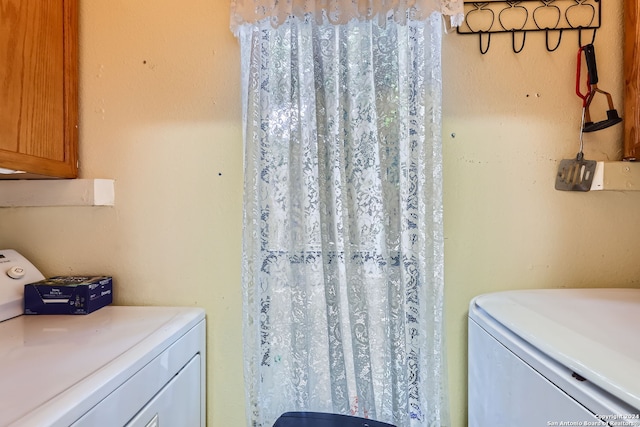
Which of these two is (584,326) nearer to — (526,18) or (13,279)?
(526,18)

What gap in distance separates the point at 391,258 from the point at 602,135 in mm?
795

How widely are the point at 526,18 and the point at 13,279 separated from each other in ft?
5.98

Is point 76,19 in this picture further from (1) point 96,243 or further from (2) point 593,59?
(2) point 593,59

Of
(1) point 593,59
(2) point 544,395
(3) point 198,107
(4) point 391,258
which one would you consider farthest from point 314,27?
(2) point 544,395

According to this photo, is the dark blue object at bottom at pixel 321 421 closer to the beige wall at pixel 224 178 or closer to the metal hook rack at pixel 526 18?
the beige wall at pixel 224 178

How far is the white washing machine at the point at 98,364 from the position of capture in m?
0.53

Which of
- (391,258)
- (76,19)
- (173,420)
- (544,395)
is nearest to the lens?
(544,395)

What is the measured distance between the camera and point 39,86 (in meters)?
0.93

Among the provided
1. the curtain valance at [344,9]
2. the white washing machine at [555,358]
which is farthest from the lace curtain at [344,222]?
the white washing machine at [555,358]

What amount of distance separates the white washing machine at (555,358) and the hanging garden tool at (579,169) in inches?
13.1

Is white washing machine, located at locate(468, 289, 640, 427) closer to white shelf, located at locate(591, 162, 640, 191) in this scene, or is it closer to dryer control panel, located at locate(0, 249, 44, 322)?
white shelf, located at locate(591, 162, 640, 191)

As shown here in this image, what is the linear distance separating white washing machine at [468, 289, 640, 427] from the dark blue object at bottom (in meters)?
0.31

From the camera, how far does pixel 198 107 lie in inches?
43.3

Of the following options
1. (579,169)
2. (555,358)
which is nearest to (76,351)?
(555,358)
